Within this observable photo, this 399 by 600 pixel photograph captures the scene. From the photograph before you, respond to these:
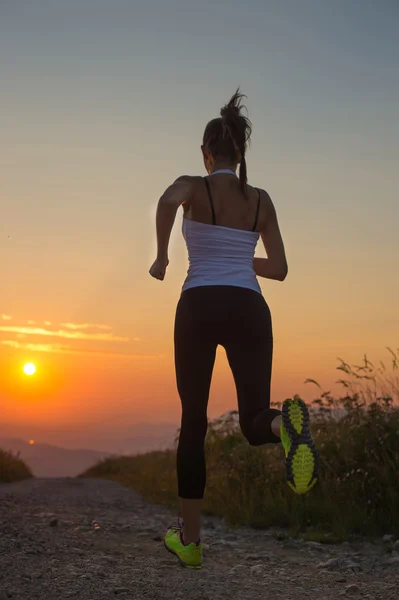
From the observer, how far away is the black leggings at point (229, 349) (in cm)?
389

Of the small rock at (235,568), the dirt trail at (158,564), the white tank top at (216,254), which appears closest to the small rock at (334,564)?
the dirt trail at (158,564)

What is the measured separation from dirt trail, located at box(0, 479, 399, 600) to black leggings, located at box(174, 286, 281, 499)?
115cm

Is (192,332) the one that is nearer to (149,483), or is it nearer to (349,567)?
(349,567)

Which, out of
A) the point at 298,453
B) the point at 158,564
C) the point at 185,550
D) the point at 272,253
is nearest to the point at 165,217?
the point at 272,253

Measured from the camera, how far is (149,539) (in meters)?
6.46

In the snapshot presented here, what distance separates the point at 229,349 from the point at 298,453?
0.77m

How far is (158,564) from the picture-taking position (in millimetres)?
4961

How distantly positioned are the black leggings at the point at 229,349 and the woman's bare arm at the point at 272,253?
1.04 ft

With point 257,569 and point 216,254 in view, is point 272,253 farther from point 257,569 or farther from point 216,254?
point 257,569

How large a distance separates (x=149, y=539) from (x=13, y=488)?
18.3ft

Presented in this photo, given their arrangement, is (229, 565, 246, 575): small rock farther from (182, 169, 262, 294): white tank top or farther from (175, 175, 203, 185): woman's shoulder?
(175, 175, 203, 185): woman's shoulder

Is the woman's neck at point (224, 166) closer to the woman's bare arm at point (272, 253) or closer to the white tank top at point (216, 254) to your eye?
the woman's bare arm at point (272, 253)

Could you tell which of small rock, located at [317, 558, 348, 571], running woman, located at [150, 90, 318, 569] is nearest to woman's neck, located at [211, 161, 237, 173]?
running woman, located at [150, 90, 318, 569]

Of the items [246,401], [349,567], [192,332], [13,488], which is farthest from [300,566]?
[13,488]
